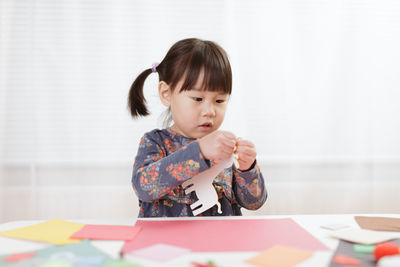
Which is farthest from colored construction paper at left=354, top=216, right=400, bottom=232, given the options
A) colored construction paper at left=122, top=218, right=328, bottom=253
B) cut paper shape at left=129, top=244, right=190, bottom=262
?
cut paper shape at left=129, top=244, right=190, bottom=262

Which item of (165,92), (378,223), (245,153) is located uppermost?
(165,92)

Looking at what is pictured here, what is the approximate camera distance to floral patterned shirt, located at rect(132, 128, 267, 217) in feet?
2.64

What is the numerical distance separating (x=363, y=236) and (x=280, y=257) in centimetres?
18

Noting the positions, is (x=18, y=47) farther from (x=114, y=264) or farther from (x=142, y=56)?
(x=114, y=264)

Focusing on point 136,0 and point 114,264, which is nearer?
point 114,264

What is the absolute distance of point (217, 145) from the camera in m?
0.79

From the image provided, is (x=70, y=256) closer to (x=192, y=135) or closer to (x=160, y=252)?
(x=160, y=252)

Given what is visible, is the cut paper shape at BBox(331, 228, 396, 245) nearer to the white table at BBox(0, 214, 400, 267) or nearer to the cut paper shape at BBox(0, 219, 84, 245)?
the white table at BBox(0, 214, 400, 267)

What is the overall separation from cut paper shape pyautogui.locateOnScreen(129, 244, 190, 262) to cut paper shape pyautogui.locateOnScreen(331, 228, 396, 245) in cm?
25

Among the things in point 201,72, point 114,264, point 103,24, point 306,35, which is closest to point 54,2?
point 103,24

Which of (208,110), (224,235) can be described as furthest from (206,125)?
(224,235)

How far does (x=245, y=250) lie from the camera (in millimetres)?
562

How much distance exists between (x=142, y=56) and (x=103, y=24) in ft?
0.65

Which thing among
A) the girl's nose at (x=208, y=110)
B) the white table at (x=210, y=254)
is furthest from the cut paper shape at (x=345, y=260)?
the girl's nose at (x=208, y=110)
